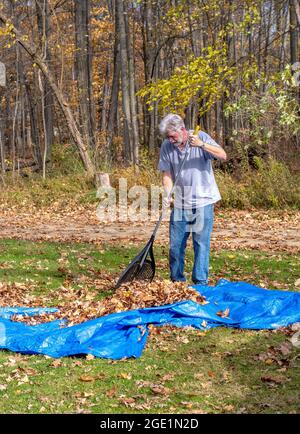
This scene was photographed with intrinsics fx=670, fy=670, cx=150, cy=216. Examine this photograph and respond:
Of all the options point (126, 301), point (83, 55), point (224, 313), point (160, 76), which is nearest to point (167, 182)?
point (126, 301)

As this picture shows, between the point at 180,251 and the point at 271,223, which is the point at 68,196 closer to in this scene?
the point at 271,223

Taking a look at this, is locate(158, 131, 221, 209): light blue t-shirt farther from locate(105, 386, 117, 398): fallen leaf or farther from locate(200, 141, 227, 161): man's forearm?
locate(105, 386, 117, 398): fallen leaf

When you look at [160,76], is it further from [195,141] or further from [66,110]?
[195,141]

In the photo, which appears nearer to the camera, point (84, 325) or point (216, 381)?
point (216, 381)

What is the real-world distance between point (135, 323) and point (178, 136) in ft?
7.38

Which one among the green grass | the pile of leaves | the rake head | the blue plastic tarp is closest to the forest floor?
the rake head

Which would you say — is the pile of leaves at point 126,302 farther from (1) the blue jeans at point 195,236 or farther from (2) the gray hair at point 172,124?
(2) the gray hair at point 172,124

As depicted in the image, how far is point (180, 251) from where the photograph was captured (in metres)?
7.65

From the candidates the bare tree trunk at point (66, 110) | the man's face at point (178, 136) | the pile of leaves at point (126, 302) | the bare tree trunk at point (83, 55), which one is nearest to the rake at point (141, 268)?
the pile of leaves at point (126, 302)

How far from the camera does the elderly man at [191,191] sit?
740 cm

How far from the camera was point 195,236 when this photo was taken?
7.52 metres

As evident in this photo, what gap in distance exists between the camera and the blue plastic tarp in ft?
19.1

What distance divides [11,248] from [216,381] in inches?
278

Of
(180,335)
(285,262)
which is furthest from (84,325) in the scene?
(285,262)
